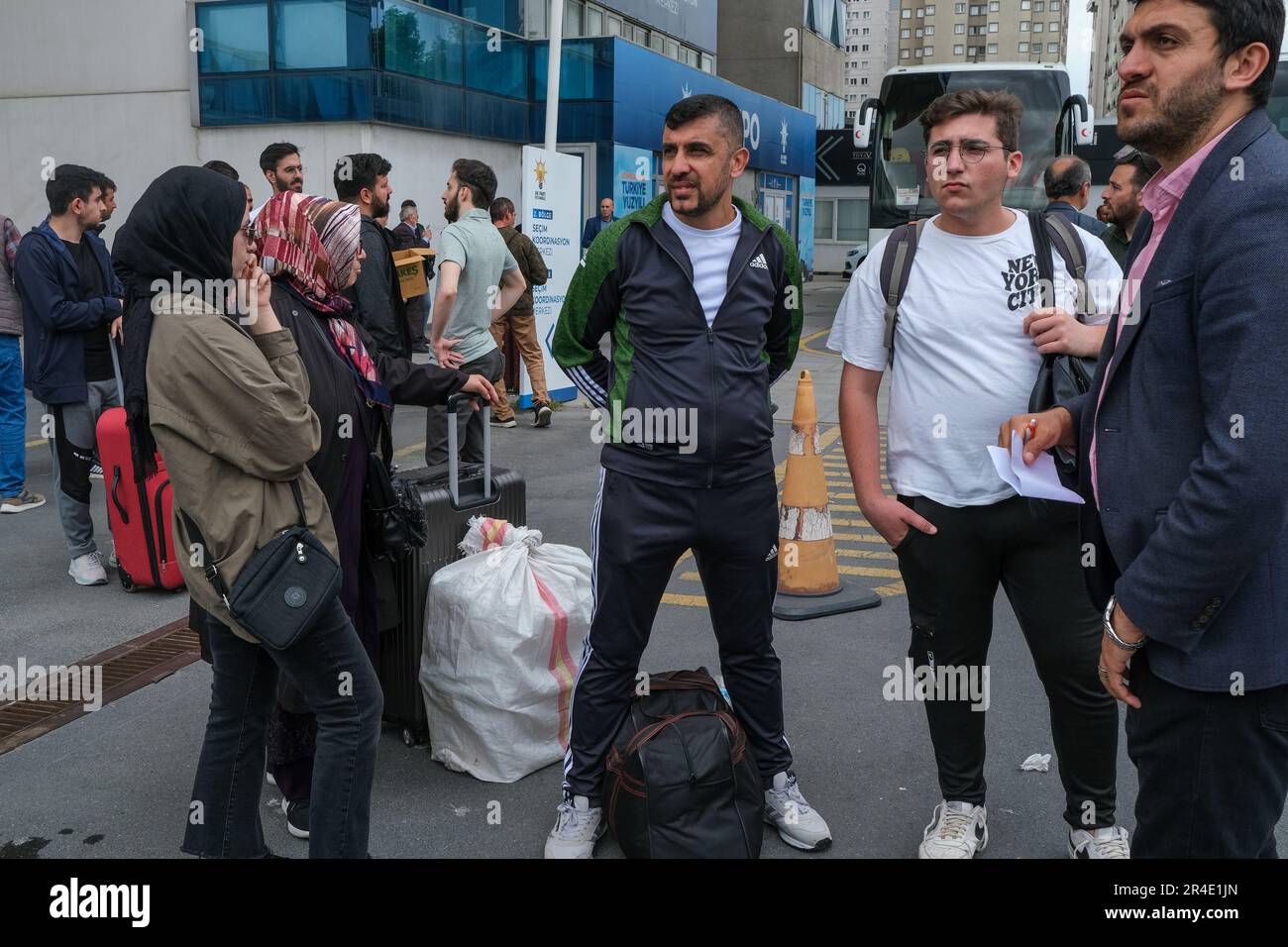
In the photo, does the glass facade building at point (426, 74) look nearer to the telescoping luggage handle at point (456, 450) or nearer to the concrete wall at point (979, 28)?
the telescoping luggage handle at point (456, 450)

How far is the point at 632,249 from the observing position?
3234 millimetres

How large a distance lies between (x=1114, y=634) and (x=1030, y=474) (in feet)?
1.56

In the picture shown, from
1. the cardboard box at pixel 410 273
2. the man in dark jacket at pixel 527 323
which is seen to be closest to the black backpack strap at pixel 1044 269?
the cardboard box at pixel 410 273

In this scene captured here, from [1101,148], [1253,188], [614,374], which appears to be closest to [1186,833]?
[1253,188]

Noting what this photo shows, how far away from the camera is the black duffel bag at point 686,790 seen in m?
3.04

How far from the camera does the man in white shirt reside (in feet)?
9.62

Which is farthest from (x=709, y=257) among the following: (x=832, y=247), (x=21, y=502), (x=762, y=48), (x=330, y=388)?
(x=762, y=48)

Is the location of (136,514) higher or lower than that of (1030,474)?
lower

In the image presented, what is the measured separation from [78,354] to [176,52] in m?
14.5

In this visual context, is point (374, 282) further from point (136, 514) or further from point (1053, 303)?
point (1053, 303)

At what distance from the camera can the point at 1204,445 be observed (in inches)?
71.8

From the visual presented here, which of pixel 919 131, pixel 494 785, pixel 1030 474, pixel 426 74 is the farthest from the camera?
pixel 426 74

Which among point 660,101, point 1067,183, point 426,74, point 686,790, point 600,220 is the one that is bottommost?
point 686,790

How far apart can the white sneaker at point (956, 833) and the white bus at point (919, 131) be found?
11977mm
